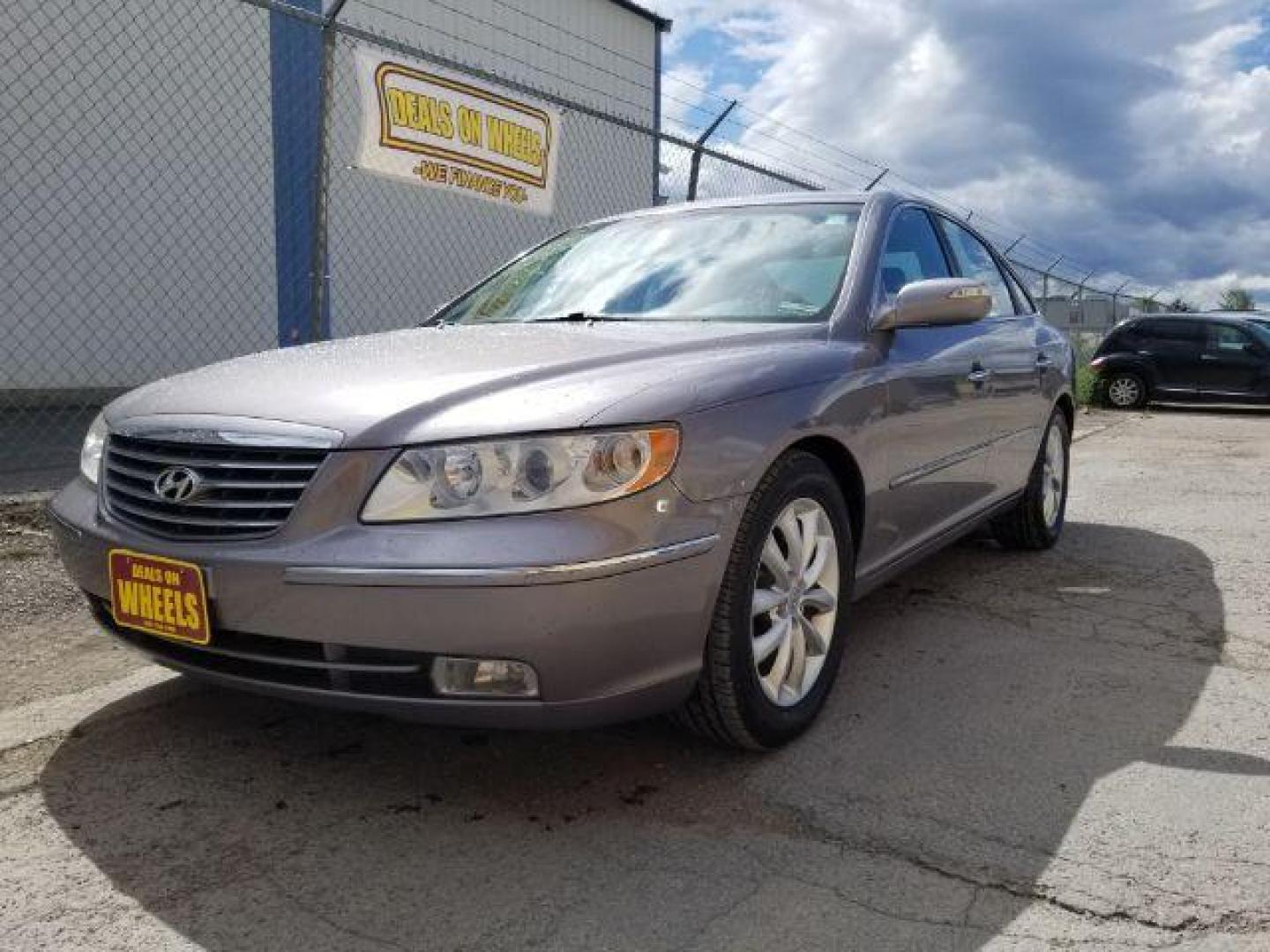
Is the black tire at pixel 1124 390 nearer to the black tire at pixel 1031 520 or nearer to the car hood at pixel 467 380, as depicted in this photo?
the black tire at pixel 1031 520

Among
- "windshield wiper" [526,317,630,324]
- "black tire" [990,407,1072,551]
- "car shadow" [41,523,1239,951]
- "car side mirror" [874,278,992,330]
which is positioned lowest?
"car shadow" [41,523,1239,951]

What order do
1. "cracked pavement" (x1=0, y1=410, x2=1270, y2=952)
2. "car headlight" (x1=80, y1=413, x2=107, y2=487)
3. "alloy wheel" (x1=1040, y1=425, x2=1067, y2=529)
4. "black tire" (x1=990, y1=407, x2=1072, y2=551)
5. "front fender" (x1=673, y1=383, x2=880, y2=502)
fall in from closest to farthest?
"cracked pavement" (x1=0, y1=410, x2=1270, y2=952)
"front fender" (x1=673, y1=383, x2=880, y2=502)
"car headlight" (x1=80, y1=413, x2=107, y2=487)
"black tire" (x1=990, y1=407, x2=1072, y2=551)
"alloy wheel" (x1=1040, y1=425, x2=1067, y2=529)

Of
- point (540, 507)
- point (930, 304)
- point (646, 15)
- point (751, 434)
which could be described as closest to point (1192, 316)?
point (646, 15)

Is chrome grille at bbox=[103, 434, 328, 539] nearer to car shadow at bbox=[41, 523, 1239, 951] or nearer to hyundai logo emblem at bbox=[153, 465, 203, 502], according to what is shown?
hyundai logo emblem at bbox=[153, 465, 203, 502]

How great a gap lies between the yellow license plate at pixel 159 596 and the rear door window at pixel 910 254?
7.24 feet

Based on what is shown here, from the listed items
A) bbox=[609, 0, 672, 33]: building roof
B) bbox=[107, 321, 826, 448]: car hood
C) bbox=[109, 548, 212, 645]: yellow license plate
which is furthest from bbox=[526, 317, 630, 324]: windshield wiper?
bbox=[609, 0, 672, 33]: building roof

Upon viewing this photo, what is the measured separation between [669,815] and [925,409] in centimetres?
167

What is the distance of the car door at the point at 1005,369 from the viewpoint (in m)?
4.29

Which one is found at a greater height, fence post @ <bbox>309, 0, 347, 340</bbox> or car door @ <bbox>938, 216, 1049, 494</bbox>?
fence post @ <bbox>309, 0, 347, 340</bbox>

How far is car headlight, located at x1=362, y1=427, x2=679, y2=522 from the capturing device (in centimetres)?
223

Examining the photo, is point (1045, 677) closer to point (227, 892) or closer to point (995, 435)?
point (995, 435)

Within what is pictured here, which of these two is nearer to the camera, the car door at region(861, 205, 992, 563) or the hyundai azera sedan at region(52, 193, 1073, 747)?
the hyundai azera sedan at region(52, 193, 1073, 747)

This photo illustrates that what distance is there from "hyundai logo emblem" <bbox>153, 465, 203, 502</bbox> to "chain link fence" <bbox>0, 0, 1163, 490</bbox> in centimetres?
520

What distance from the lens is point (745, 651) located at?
8.48 ft
